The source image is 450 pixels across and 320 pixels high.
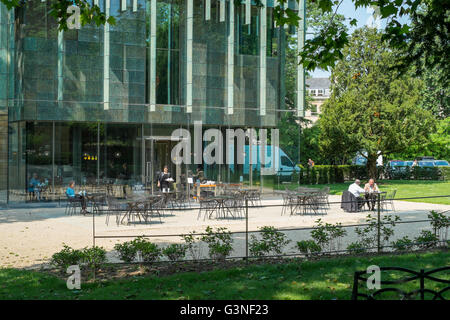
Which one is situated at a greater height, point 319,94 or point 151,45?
point 319,94

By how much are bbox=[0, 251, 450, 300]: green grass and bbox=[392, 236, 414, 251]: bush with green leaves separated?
3.45ft

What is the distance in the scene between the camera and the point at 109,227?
15.3m

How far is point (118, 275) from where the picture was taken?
8797mm

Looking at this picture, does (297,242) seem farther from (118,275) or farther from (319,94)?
(319,94)

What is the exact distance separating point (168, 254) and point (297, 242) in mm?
2515

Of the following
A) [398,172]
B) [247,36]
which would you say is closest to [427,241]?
[247,36]

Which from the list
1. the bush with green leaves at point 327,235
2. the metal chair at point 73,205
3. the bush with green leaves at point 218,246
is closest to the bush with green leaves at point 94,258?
the bush with green leaves at point 218,246

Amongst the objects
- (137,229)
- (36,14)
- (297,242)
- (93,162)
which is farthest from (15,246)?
(36,14)

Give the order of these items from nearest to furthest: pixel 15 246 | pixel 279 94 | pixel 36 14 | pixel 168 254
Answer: pixel 168 254 < pixel 15 246 < pixel 36 14 < pixel 279 94

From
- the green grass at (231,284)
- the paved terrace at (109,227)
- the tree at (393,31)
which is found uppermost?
the tree at (393,31)

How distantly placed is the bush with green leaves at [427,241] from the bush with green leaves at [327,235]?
164 cm

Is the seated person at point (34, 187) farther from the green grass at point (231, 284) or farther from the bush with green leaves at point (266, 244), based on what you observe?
the bush with green leaves at point (266, 244)

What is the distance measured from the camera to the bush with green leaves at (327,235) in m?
10.4

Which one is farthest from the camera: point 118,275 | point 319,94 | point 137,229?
point 319,94
